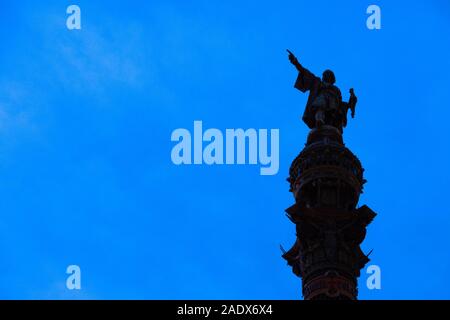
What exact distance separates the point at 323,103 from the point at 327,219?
20.7 feet

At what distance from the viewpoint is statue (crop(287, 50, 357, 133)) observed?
38188mm

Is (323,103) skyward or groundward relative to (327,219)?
skyward

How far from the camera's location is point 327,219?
33.5 metres

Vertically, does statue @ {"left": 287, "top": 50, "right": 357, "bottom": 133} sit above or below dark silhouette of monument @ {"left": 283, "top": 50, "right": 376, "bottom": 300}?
above

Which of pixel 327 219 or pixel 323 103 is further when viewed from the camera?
pixel 323 103

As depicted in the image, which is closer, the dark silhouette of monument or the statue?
the dark silhouette of monument

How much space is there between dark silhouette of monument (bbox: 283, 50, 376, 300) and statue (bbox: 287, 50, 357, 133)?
1.30 metres

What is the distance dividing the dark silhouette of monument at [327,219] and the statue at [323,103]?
130cm

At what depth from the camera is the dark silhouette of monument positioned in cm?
3209

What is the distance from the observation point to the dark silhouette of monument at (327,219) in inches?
1264
